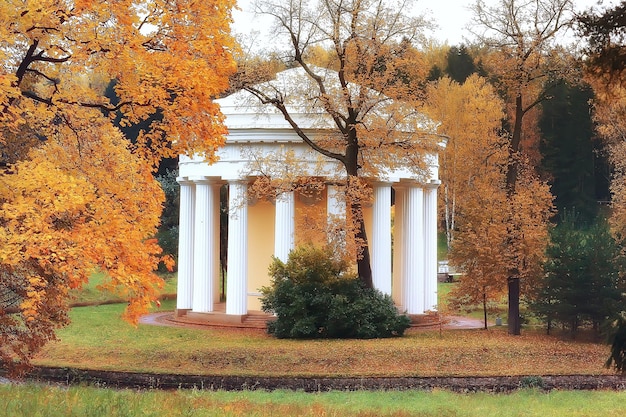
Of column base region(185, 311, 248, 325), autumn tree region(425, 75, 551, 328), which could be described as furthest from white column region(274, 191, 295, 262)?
autumn tree region(425, 75, 551, 328)

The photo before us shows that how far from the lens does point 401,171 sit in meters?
31.7

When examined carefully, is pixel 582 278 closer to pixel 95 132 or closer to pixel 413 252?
pixel 413 252

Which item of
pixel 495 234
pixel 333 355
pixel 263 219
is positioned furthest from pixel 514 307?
pixel 263 219

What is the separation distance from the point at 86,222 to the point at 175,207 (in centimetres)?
3842

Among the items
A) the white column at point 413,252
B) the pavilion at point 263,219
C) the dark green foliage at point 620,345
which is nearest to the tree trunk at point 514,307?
the pavilion at point 263,219

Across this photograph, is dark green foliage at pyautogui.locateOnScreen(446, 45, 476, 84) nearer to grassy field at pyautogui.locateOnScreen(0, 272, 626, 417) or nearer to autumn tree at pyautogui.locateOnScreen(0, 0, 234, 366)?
grassy field at pyautogui.locateOnScreen(0, 272, 626, 417)

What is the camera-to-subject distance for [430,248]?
112 feet

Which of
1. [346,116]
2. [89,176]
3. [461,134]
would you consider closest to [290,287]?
[346,116]

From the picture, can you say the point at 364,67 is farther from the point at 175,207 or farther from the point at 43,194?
the point at 175,207

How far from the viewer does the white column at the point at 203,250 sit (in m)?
32.6

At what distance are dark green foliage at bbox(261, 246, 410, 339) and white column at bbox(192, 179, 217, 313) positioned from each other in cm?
500

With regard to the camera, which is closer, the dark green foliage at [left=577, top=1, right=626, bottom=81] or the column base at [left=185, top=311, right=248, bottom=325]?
the dark green foliage at [left=577, top=1, right=626, bottom=81]

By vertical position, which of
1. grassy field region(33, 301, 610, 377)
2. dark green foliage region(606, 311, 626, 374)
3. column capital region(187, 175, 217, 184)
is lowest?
grassy field region(33, 301, 610, 377)

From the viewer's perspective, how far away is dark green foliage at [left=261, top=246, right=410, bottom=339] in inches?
1073
